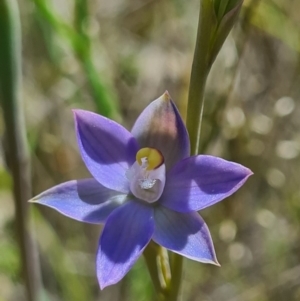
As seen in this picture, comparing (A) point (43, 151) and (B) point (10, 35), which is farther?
(A) point (43, 151)

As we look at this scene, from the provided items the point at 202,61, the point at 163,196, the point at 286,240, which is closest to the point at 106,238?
the point at 163,196

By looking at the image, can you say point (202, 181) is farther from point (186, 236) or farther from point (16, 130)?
point (16, 130)

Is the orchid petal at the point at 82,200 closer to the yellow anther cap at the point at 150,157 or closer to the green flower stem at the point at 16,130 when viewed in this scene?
the yellow anther cap at the point at 150,157

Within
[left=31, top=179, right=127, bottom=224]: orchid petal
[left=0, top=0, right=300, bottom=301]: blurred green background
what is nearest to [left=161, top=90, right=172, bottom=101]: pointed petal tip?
[left=31, top=179, right=127, bottom=224]: orchid petal

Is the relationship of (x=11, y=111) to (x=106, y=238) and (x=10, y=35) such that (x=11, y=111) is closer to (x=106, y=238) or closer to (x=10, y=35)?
(x=10, y=35)

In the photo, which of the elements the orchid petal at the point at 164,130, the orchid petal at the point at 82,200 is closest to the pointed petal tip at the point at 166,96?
the orchid petal at the point at 164,130

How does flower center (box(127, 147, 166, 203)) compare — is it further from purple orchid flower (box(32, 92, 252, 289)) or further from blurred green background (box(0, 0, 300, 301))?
blurred green background (box(0, 0, 300, 301))
